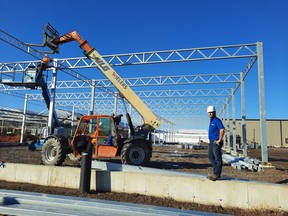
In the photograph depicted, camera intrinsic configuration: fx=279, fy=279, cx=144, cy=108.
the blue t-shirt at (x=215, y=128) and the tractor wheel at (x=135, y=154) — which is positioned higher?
the blue t-shirt at (x=215, y=128)

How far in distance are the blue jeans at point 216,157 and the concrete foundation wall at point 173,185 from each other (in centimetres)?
28

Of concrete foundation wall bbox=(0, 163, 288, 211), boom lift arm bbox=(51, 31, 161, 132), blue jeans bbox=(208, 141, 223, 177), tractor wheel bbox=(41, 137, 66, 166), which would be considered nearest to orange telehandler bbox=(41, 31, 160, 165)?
tractor wheel bbox=(41, 137, 66, 166)

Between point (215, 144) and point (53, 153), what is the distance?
24.9 feet

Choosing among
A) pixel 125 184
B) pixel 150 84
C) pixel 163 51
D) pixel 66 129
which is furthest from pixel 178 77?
pixel 125 184

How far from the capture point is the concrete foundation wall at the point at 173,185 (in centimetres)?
599

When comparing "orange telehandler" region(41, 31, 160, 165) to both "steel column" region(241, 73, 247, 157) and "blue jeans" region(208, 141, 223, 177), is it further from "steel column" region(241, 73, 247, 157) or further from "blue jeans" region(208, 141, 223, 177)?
"steel column" region(241, 73, 247, 157)

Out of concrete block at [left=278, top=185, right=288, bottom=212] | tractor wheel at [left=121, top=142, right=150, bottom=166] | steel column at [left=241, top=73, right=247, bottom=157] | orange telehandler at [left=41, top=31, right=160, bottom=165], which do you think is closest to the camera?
concrete block at [left=278, top=185, right=288, bottom=212]

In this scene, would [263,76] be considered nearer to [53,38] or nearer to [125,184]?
[125,184]

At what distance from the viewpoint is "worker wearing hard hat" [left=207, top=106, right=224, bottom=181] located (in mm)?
6547

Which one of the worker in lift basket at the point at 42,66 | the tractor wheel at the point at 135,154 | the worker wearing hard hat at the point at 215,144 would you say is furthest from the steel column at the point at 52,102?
the worker wearing hard hat at the point at 215,144

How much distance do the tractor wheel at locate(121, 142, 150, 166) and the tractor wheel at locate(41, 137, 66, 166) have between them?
2.53 m

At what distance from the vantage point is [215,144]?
22.1ft

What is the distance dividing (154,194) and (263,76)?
9010 millimetres

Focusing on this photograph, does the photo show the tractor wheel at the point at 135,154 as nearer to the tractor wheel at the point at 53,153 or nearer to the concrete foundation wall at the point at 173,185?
the tractor wheel at the point at 53,153
